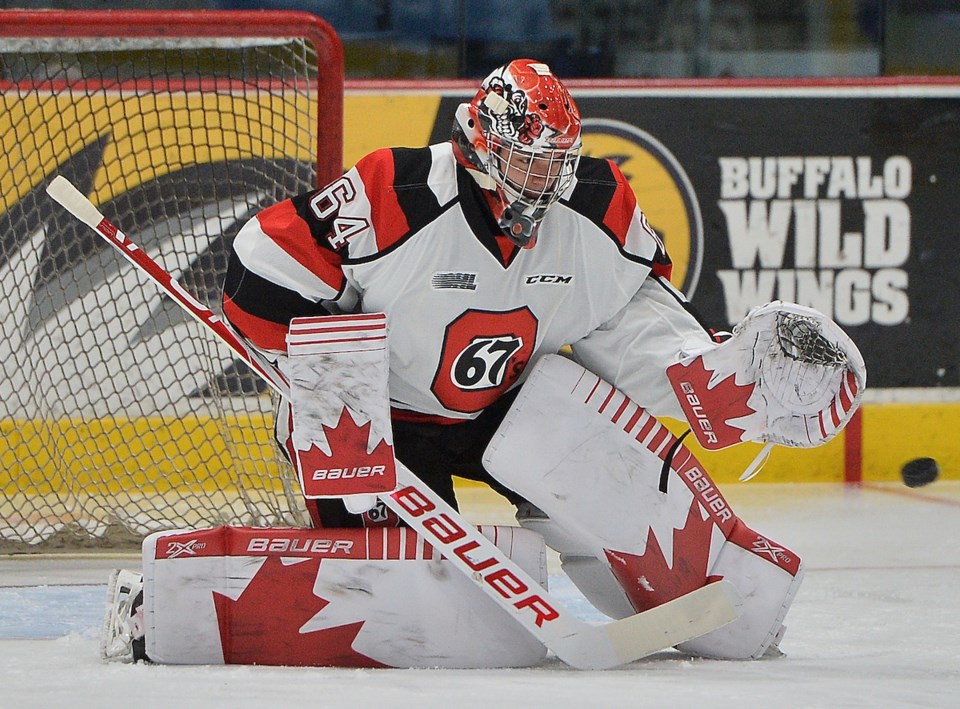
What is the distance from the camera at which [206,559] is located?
176 cm

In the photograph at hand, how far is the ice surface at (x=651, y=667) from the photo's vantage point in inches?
57.3

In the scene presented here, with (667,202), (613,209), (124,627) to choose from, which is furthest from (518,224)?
(667,202)

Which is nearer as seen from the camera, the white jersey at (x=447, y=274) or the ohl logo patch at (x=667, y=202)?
the white jersey at (x=447, y=274)

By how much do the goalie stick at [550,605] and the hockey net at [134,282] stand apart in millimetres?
895

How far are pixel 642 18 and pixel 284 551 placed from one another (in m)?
2.50

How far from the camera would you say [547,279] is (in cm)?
185

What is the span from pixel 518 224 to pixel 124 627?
80cm

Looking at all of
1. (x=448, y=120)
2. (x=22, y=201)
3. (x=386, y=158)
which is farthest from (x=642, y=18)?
(x=386, y=158)

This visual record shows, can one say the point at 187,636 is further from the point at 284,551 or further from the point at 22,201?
the point at 22,201

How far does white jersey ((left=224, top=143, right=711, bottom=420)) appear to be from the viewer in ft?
5.87

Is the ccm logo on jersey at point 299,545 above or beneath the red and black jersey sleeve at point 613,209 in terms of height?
beneath

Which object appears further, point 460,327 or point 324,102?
point 324,102

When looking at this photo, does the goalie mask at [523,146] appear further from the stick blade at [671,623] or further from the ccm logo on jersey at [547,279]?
the stick blade at [671,623]

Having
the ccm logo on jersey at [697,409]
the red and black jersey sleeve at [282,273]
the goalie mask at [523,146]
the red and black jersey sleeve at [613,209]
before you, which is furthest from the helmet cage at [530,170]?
the ccm logo on jersey at [697,409]
